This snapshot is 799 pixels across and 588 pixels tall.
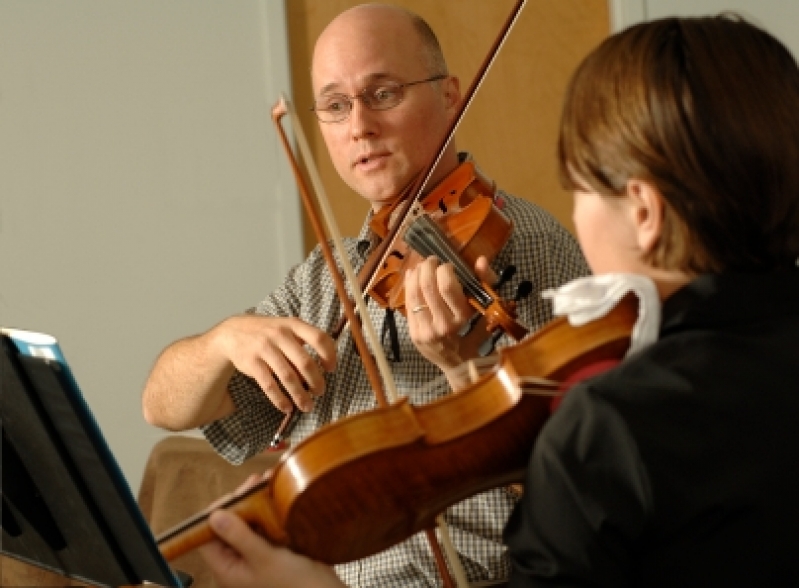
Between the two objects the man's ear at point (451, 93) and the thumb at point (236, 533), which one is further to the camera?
the man's ear at point (451, 93)

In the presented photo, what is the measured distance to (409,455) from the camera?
106cm

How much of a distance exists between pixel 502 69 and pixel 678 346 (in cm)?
222

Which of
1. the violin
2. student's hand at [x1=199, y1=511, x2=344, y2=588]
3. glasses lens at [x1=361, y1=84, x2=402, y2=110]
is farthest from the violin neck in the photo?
student's hand at [x1=199, y1=511, x2=344, y2=588]

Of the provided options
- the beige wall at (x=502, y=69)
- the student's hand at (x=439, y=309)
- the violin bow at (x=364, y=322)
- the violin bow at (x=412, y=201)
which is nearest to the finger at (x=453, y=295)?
the student's hand at (x=439, y=309)

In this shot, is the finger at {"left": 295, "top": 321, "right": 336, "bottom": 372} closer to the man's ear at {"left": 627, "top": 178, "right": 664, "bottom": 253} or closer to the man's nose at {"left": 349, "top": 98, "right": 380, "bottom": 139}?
the man's nose at {"left": 349, "top": 98, "right": 380, "bottom": 139}

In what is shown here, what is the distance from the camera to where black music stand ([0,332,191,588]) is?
3.19 feet

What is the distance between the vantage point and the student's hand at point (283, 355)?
59.7 inches

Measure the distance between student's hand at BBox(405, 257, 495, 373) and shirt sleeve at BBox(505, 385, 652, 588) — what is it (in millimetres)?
→ 540

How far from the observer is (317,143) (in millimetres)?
3066

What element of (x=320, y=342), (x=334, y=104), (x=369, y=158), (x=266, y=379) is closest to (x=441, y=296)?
(x=320, y=342)

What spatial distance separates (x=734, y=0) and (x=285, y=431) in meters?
1.86

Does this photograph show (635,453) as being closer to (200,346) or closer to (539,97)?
(200,346)

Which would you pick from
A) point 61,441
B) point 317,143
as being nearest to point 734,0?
point 317,143

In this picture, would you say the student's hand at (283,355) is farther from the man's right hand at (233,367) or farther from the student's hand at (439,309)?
the student's hand at (439,309)
